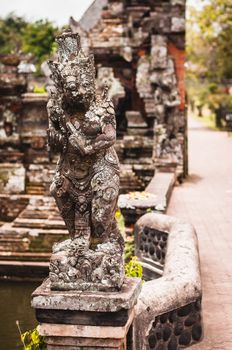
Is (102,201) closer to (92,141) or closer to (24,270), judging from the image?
(92,141)

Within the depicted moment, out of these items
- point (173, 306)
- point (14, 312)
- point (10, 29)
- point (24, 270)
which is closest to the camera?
point (173, 306)

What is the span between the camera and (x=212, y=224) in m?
10.3

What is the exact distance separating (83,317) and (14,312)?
6.30 m

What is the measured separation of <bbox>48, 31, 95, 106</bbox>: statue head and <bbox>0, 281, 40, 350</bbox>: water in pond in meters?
4.98

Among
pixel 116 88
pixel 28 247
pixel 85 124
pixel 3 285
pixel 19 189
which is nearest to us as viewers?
pixel 85 124

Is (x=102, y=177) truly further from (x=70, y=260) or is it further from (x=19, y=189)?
(x=19, y=189)

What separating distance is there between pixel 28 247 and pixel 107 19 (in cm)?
709

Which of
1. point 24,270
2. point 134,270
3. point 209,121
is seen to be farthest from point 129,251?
point 209,121

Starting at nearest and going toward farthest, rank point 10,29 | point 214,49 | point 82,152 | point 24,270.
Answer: point 82,152 < point 24,270 < point 214,49 < point 10,29

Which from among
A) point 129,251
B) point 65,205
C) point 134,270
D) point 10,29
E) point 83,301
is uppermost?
point 10,29

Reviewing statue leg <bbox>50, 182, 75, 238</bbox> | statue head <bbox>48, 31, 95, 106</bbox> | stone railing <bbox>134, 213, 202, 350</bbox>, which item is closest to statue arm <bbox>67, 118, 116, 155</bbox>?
statue head <bbox>48, 31, 95, 106</bbox>

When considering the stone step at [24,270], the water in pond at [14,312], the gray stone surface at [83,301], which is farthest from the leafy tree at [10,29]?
the gray stone surface at [83,301]

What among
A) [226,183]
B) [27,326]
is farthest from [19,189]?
[27,326]

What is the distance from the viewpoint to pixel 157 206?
9539 millimetres
